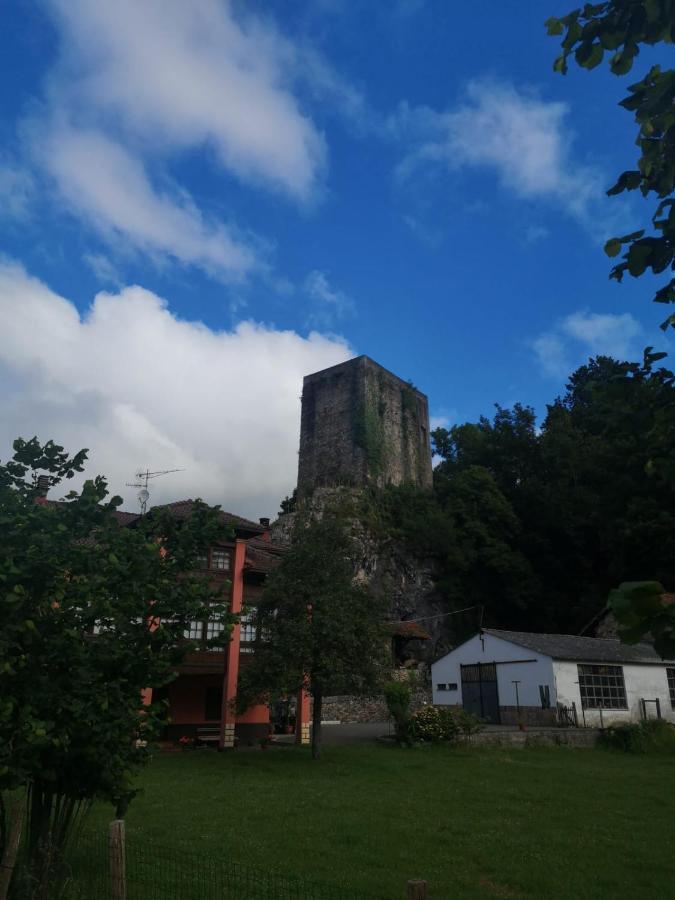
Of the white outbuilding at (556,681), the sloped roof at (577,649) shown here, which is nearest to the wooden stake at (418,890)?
the white outbuilding at (556,681)

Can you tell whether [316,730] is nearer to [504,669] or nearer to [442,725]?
[442,725]

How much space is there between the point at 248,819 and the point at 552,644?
20984mm

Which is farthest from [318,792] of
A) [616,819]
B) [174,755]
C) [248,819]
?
[174,755]

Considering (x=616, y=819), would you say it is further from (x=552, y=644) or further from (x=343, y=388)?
(x=343, y=388)

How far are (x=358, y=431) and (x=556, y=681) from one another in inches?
1085

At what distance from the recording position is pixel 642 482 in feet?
132

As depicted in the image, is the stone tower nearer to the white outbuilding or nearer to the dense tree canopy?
the dense tree canopy

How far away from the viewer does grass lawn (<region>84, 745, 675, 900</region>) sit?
26.9ft

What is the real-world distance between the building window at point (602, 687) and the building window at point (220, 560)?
15008 mm

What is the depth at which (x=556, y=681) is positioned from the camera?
1033 inches

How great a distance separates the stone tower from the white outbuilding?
2114cm

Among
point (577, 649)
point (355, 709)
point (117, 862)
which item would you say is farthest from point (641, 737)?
point (117, 862)

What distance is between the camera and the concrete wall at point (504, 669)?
2698 centimetres

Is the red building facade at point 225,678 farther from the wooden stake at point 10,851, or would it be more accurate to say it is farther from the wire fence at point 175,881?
the wooden stake at point 10,851
